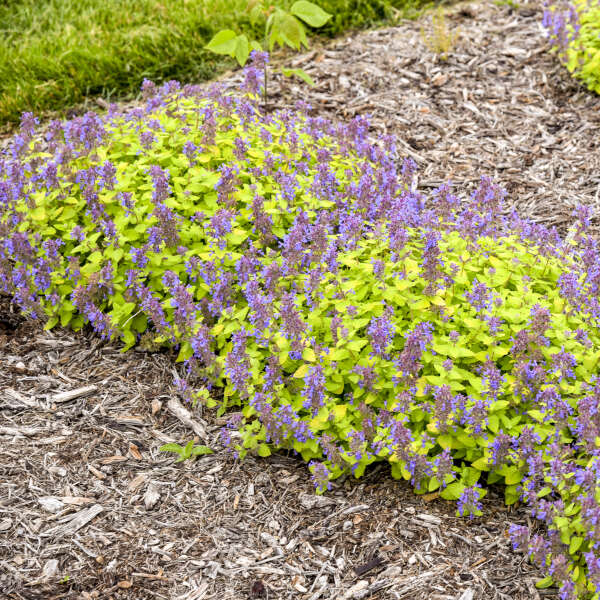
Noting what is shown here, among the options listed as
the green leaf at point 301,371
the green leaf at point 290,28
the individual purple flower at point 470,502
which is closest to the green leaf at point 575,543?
the individual purple flower at point 470,502

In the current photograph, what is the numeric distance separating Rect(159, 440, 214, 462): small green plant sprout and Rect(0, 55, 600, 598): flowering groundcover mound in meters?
0.14

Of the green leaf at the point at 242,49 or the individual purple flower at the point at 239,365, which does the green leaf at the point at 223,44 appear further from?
the individual purple flower at the point at 239,365

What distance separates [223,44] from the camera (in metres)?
4.88

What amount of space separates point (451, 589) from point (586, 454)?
0.73 meters

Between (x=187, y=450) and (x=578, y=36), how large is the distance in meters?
4.41

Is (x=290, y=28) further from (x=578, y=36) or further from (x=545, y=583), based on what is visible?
(x=545, y=583)

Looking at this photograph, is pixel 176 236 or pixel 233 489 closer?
pixel 233 489

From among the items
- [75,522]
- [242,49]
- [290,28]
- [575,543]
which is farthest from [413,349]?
[290,28]

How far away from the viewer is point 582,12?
604 centimetres

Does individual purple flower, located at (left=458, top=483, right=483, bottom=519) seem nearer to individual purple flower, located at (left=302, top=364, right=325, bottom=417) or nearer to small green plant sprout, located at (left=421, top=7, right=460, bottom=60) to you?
individual purple flower, located at (left=302, top=364, right=325, bottom=417)

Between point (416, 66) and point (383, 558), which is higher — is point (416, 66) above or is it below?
above

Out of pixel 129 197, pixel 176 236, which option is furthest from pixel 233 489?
pixel 129 197

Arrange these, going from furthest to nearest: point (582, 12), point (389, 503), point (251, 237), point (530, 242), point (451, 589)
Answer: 1. point (582, 12)
2. point (251, 237)
3. point (530, 242)
4. point (389, 503)
5. point (451, 589)

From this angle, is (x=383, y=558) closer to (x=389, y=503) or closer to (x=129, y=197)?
(x=389, y=503)
